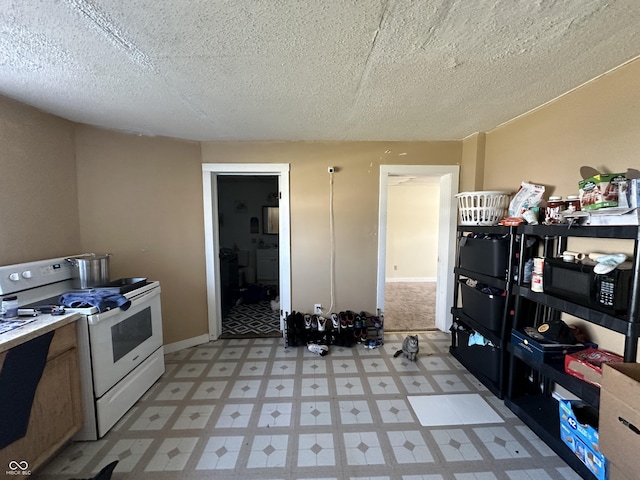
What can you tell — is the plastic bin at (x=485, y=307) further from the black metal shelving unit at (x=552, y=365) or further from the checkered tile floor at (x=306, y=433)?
the checkered tile floor at (x=306, y=433)

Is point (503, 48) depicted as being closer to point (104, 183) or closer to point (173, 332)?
point (104, 183)

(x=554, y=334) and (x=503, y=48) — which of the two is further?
(x=554, y=334)

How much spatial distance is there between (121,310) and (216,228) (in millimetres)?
1262

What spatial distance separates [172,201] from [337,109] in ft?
6.03

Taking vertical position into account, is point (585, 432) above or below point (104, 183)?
below

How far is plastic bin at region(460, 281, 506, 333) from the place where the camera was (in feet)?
6.34

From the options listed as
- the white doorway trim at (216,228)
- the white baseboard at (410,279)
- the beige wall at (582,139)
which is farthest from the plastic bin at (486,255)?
the white baseboard at (410,279)

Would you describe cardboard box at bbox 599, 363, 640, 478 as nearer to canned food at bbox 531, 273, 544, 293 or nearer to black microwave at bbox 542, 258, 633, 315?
black microwave at bbox 542, 258, 633, 315

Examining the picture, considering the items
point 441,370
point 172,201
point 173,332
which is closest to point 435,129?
point 441,370

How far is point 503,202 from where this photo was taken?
7.04 feet

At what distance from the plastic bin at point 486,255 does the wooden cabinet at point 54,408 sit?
9.30 feet

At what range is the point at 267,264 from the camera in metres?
5.26

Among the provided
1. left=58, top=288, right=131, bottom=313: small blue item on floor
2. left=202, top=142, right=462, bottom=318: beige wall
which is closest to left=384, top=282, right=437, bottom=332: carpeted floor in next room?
left=202, top=142, right=462, bottom=318: beige wall

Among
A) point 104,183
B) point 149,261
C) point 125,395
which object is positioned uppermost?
point 104,183
